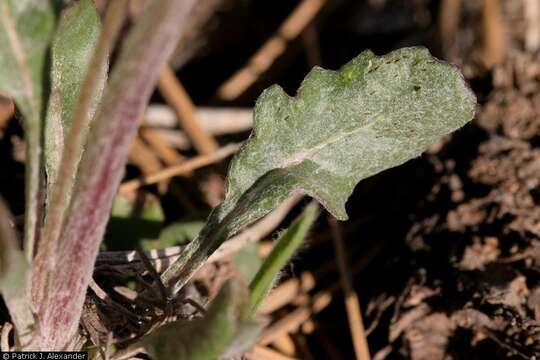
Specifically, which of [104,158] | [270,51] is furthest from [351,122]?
[270,51]

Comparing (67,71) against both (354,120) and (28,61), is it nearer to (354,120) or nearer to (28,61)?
(28,61)

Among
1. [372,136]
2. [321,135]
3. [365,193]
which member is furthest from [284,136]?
[365,193]

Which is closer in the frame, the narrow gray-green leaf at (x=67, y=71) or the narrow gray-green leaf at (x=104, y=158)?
the narrow gray-green leaf at (x=104, y=158)

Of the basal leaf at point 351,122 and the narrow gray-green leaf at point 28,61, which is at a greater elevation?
the narrow gray-green leaf at point 28,61

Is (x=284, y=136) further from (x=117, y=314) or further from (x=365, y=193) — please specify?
(x=365, y=193)

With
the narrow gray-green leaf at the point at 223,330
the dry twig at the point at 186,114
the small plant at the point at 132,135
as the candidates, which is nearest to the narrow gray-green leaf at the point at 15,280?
the small plant at the point at 132,135

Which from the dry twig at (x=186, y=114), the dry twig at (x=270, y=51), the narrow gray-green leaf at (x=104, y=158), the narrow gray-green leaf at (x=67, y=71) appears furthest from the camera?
the dry twig at (x=270, y=51)

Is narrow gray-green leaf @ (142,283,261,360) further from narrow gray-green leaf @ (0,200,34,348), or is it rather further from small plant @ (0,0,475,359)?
narrow gray-green leaf @ (0,200,34,348)

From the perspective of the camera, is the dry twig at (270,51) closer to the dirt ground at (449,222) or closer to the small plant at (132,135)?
the dirt ground at (449,222)
